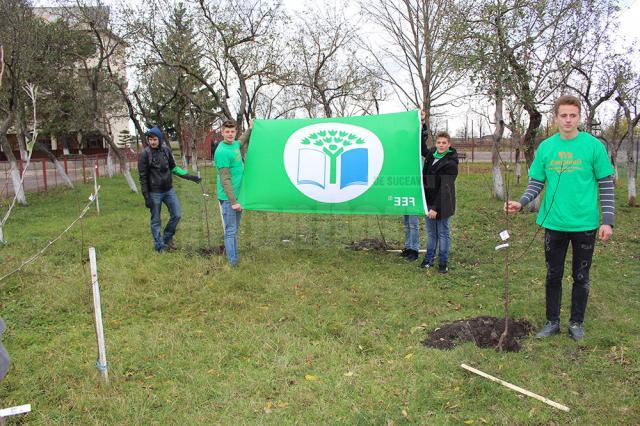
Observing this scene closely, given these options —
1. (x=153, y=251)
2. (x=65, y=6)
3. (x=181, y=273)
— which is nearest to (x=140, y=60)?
(x=65, y=6)

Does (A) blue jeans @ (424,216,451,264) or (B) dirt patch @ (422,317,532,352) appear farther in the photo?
(A) blue jeans @ (424,216,451,264)

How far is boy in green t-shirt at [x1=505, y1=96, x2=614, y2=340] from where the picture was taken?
3729 mm

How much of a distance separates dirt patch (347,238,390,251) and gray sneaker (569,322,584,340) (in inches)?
134

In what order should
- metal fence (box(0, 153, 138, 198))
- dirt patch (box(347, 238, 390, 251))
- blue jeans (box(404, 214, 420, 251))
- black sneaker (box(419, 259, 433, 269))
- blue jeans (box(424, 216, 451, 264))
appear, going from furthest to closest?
metal fence (box(0, 153, 138, 198)) → dirt patch (box(347, 238, 390, 251)) → blue jeans (box(404, 214, 420, 251)) → black sneaker (box(419, 259, 433, 269)) → blue jeans (box(424, 216, 451, 264))

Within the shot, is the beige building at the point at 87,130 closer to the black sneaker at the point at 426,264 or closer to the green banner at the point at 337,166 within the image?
the green banner at the point at 337,166

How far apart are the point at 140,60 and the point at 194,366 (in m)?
16.1

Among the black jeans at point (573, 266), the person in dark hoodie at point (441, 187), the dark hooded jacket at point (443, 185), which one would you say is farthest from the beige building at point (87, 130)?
the black jeans at point (573, 266)

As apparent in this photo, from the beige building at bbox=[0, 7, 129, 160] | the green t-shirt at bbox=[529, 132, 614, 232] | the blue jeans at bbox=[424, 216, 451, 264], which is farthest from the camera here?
the beige building at bbox=[0, 7, 129, 160]

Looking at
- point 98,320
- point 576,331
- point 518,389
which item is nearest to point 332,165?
point 576,331

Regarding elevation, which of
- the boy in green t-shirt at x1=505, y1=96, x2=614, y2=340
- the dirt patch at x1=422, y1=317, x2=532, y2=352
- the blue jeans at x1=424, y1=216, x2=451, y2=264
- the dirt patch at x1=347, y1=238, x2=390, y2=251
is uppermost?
the boy in green t-shirt at x1=505, y1=96, x2=614, y2=340

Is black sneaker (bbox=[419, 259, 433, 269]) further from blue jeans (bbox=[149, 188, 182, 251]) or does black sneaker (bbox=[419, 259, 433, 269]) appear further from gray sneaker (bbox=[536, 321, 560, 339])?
blue jeans (bbox=[149, 188, 182, 251])

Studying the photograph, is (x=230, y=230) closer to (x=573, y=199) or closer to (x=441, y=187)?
(x=441, y=187)

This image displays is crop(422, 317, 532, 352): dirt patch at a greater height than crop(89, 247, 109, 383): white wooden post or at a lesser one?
lesser

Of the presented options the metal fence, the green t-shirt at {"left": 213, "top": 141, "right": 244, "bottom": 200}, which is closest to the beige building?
the metal fence
